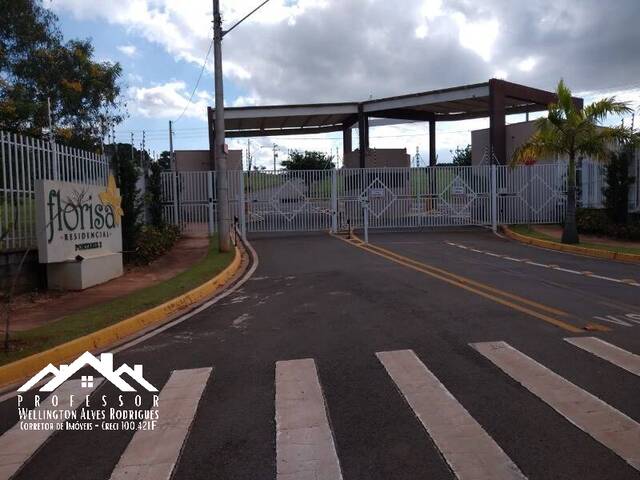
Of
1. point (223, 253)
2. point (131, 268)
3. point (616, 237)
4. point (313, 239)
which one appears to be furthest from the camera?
point (313, 239)

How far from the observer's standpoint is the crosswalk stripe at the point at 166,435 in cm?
420

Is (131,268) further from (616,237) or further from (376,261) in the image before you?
→ (616,237)

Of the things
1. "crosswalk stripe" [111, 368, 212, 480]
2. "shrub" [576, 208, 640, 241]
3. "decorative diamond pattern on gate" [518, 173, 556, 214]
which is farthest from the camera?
"decorative diamond pattern on gate" [518, 173, 556, 214]

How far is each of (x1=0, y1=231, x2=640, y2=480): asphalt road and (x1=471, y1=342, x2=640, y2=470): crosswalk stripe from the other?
9 cm

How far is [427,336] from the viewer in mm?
7629

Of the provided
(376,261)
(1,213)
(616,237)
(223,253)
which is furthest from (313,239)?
(1,213)

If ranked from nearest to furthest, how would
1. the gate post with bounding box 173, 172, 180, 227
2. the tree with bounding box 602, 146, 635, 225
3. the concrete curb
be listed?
1. the concrete curb
2. the tree with bounding box 602, 146, 635, 225
3. the gate post with bounding box 173, 172, 180, 227

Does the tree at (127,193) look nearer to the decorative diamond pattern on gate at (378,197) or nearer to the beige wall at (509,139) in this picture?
the decorative diamond pattern on gate at (378,197)

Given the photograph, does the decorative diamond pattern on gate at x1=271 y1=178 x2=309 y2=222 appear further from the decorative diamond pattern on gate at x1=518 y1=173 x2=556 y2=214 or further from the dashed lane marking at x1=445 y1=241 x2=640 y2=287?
the decorative diamond pattern on gate at x1=518 y1=173 x2=556 y2=214

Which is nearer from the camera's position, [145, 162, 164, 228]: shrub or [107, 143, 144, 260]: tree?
[107, 143, 144, 260]: tree

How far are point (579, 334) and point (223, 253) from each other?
39.0 feet

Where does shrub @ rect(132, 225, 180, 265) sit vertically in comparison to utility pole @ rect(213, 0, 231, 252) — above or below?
below

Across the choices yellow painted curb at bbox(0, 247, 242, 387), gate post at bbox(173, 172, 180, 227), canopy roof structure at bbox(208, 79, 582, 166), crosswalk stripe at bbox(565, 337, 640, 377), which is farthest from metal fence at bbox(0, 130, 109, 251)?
canopy roof structure at bbox(208, 79, 582, 166)

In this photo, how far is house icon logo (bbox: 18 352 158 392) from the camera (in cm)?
626
